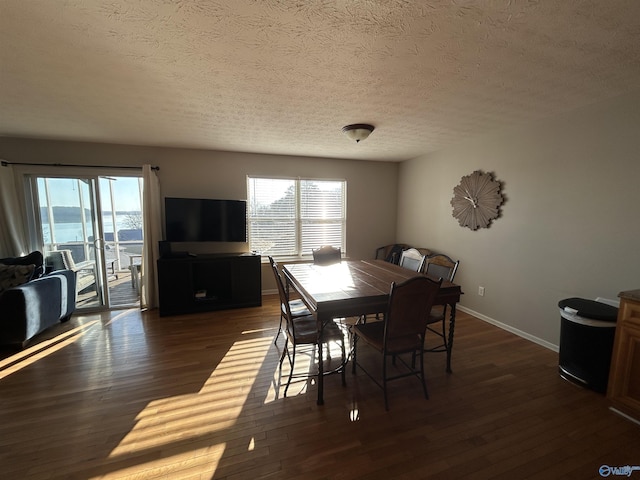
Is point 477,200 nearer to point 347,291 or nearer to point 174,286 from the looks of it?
point 347,291

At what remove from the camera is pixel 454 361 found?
2615mm

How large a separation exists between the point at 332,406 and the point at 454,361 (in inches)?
53.1

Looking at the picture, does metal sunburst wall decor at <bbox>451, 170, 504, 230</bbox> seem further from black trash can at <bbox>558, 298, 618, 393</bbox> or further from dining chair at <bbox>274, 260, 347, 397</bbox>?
dining chair at <bbox>274, 260, 347, 397</bbox>

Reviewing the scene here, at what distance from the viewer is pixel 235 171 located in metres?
4.27

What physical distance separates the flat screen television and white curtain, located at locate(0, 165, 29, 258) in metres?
1.69

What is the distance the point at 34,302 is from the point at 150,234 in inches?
53.6

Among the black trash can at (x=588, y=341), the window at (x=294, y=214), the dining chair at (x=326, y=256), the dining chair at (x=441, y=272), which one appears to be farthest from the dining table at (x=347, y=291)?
the window at (x=294, y=214)

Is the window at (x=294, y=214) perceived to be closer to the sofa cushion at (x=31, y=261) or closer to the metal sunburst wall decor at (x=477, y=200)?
the metal sunburst wall decor at (x=477, y=200)

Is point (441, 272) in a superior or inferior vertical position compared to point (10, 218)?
inferior

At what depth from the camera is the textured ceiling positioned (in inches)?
51.0

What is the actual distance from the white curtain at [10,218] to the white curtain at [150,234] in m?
1.39

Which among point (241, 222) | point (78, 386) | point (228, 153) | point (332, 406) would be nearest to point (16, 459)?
point (78, 386)

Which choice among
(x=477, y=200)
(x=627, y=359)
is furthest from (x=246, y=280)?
(x=627, y=359)

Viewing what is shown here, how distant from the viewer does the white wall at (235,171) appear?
141 inches
